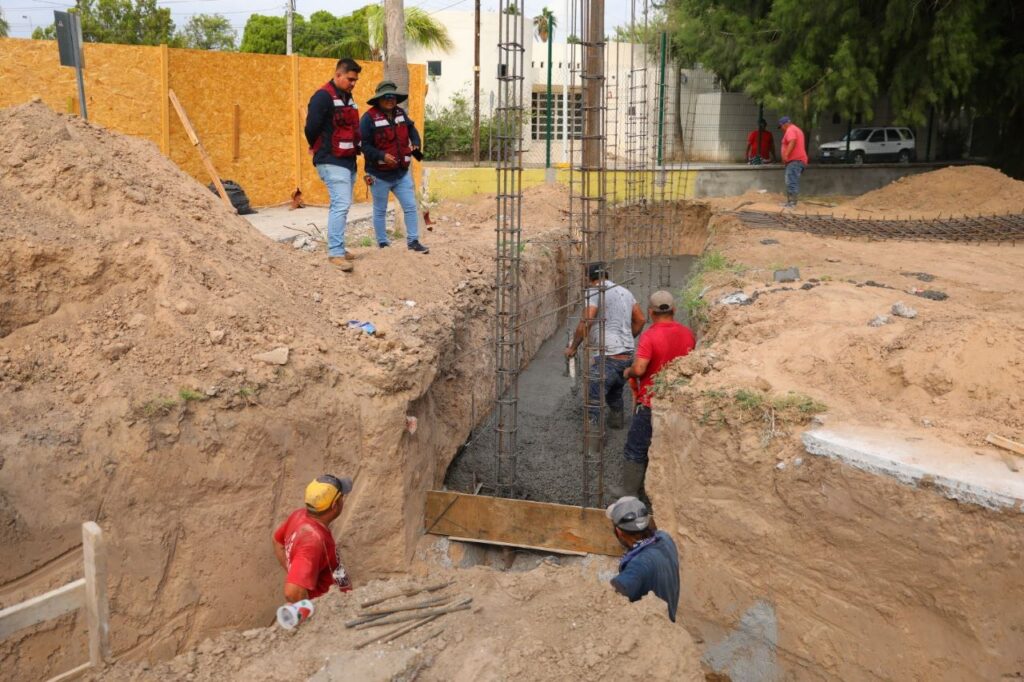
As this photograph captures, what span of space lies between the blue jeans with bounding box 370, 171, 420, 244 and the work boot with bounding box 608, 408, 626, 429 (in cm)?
272

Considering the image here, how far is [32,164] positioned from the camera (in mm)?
6426

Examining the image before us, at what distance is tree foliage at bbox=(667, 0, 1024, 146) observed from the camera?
631 inches

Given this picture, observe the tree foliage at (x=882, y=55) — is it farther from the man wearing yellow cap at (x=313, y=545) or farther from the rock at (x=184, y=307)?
the man wearing yellow cap at (x=313, y=545)

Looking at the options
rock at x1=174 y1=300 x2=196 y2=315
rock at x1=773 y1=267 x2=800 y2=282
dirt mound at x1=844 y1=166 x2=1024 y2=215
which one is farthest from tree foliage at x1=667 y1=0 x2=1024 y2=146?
rock at x1=174 y1=300 x2=196 y2=315

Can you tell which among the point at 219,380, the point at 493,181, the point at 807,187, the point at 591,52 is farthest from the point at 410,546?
the point at 807,187

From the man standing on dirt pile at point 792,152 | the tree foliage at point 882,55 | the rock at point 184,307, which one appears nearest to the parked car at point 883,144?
the tree foliage at point 882,55

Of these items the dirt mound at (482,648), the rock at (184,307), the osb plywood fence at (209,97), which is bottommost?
the dirt mound at (482,648)

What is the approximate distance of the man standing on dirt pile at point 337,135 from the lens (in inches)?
294

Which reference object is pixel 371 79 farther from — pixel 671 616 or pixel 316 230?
pixel 671 616

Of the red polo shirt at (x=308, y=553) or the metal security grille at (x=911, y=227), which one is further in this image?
the metal security grille at (x=911, y=227)

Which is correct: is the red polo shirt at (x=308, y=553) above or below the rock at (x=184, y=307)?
below

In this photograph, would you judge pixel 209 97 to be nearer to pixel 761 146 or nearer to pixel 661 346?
pixel 661 346

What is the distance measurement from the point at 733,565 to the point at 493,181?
12361 mm

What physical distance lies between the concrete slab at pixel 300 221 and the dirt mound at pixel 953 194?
8.97 metres
